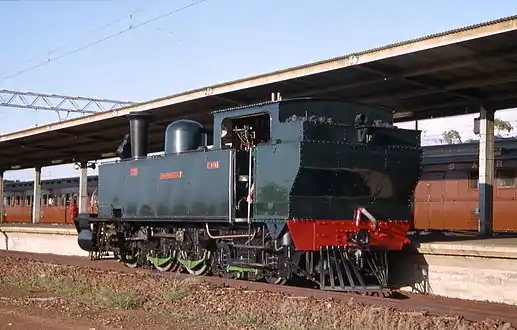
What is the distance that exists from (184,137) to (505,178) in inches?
416

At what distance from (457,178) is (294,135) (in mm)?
10789

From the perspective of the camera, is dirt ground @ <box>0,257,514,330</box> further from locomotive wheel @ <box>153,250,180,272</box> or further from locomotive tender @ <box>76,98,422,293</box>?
locomotive wheel @ <box>153,250,180,272</box>

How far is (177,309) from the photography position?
928 centimetres

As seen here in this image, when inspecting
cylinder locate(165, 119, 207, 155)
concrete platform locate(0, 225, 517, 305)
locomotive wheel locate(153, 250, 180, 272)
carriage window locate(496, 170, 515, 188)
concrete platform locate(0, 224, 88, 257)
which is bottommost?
concrete platform locate(0, 224, 88, 257)

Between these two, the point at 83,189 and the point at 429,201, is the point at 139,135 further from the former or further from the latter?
the point at 83,189

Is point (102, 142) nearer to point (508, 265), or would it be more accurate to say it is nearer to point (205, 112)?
point (205, 112)

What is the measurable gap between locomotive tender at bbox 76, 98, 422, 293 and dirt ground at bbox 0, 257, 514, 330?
1.12m

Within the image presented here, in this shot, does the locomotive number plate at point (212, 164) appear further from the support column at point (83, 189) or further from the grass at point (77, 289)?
the support column at point (83, 189)

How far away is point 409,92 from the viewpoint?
15562 millimetres

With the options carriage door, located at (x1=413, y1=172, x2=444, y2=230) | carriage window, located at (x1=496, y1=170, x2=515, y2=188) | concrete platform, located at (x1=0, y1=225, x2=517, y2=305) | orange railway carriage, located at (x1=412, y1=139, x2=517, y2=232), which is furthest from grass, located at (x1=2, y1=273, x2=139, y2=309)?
carriage window, located at (x1=496, y1=170, x2=515, y2=188)

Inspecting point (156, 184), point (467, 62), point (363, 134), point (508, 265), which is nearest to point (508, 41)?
point (467, 62)

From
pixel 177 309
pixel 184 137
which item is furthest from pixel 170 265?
pixel 177 309

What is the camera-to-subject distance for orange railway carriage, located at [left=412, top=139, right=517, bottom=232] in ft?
62.3

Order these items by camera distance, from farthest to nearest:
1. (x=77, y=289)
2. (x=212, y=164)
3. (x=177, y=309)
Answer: (x=212, y=164), (x=77, y=289), (x=177, y=309)
